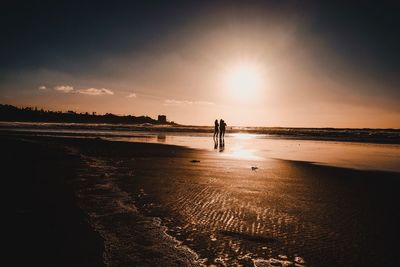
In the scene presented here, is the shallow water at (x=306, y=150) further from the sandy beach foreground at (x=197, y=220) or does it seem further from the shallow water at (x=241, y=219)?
the sandy beach foreground at (x=197, y=220)

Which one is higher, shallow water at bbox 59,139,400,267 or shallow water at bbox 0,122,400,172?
shallow water at bbox 0,122,400,172

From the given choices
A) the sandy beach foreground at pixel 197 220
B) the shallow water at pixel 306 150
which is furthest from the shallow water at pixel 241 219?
the shallow water at pixel 306 150

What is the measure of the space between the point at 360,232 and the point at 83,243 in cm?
464

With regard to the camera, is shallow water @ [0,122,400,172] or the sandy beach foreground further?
shallow water @ [0,122,400,172]

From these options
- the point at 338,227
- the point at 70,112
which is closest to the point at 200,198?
the point at 338,227

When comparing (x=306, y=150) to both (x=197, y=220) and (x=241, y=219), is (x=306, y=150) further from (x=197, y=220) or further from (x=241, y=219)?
(x=197, y=220)

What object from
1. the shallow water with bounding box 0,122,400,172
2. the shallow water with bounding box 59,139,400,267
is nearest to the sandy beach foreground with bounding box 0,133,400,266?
the shallow water with bounding box 59,139,400,267

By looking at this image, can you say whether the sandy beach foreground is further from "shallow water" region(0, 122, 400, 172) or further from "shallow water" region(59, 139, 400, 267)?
"shallow water" region(0, 122, 400, 172)

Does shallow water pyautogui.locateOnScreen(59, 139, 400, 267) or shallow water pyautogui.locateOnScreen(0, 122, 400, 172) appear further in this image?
shallow water pyautogui.locateOnScreen(0, 122, 400, 172)

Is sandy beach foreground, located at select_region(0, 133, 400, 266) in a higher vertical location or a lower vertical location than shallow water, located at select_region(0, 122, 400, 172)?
lower

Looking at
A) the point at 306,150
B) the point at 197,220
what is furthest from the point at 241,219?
the point at 306,150

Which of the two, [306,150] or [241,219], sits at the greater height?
[306,150]

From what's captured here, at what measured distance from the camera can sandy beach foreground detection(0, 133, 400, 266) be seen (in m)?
4.27

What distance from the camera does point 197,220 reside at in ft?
19.2
